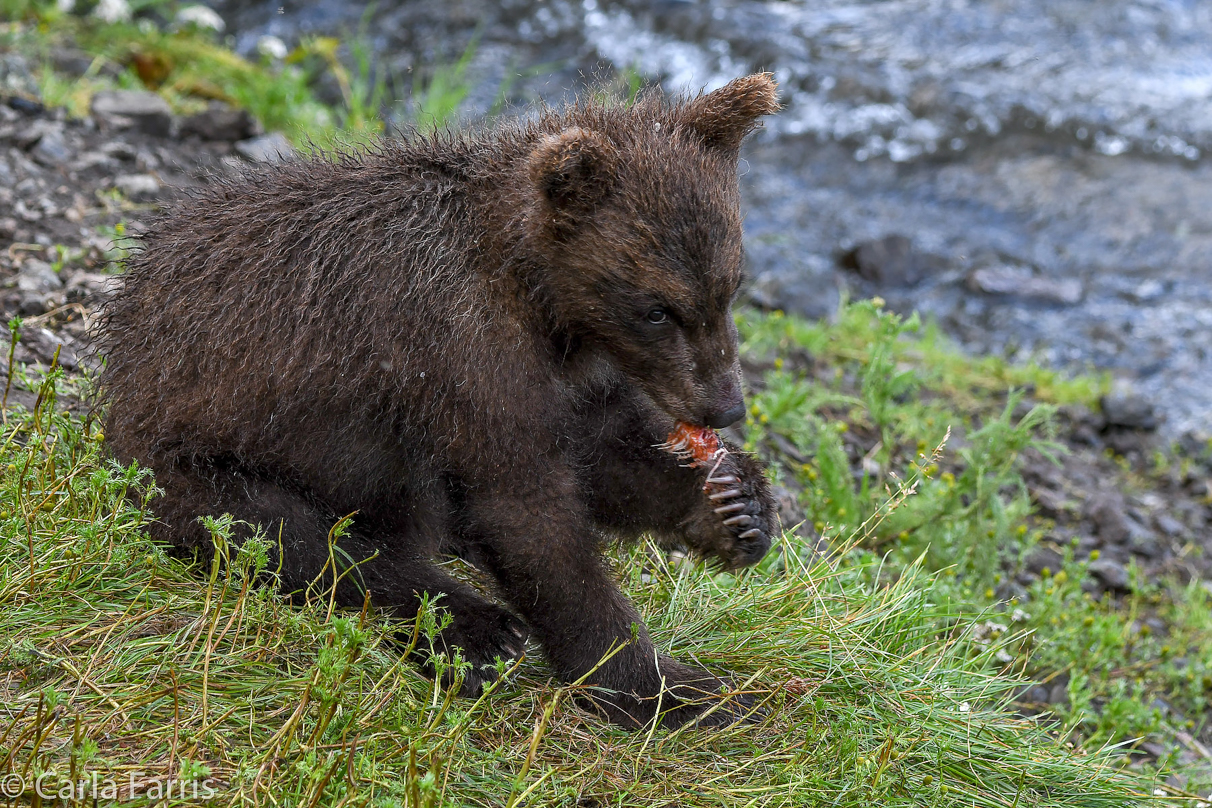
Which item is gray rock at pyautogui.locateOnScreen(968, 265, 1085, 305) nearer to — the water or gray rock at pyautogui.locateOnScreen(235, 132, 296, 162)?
the water

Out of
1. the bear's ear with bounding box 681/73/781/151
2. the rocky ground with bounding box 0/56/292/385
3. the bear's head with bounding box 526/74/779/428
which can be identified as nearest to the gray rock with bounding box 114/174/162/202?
the rocky ground with bounding box 0/56/292/385

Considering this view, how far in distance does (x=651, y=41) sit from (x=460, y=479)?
28.6 feet

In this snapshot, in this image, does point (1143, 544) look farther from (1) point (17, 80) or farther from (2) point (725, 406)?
(1) point (17, 80)

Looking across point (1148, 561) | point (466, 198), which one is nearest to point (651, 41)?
point (1148, 561)

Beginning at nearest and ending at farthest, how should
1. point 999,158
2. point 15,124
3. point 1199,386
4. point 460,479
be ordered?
point 460,479
point 15,124
point 1199,386
point 999,158

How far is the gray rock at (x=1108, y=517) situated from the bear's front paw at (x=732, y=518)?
3.09 metres

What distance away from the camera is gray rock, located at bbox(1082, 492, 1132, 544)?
20.3 ft

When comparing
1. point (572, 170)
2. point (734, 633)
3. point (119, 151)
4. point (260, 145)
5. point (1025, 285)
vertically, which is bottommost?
point (1025, 285)

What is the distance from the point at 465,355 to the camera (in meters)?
3.34

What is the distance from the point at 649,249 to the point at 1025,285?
676cm

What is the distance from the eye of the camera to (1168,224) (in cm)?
978

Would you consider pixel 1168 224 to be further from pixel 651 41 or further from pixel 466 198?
pixel 466 198

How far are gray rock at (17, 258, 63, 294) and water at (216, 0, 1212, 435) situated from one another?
4245 millimetres

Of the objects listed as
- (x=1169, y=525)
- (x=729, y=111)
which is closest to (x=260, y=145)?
(x=729, y=111)
